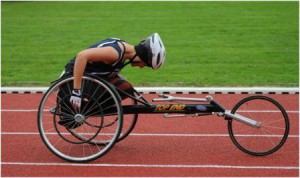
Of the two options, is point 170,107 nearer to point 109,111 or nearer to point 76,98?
point 109,111

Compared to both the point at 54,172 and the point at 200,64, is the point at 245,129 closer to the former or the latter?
the point at 54,172

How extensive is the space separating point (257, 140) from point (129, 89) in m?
1.64

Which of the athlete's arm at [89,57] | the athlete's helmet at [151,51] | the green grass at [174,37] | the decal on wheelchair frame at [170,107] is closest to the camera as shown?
the athlete's arm at [89,57]

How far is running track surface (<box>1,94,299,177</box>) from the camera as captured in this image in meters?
5.76

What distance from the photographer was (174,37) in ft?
55.4

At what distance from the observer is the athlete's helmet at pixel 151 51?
5891 millimetres

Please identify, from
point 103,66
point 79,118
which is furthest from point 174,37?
point 79,118

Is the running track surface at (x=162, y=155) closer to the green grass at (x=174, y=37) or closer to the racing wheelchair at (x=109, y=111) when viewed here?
the racing wheelchair at (x=109, y=111)

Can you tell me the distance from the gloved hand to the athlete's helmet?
742 mm

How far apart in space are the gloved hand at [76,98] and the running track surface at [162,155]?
63 cm

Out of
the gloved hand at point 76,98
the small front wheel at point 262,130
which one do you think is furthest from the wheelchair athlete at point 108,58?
the small front wheel at point 262,130

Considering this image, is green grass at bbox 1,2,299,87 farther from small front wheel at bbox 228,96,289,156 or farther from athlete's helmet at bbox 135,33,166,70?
athlete's helmet at bbox 135,33,166,70

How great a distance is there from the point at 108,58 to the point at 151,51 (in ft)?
1.47

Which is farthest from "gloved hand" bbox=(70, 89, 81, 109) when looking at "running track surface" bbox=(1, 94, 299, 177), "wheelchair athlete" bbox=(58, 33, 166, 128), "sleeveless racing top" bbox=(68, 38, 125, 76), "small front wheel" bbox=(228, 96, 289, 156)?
"small front wheel" bbox=(228, 96, 289, 156)
